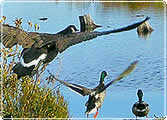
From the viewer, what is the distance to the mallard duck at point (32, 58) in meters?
2.80

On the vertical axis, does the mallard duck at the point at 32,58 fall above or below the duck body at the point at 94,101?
above

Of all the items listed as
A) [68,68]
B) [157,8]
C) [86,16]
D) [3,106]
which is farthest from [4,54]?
[157,8]

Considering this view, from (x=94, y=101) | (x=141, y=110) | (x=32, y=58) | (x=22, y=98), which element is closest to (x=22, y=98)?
(x=22, y=98)

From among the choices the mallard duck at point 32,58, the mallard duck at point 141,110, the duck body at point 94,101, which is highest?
the mallard duck at point 32,58

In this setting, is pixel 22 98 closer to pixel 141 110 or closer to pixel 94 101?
pixel 94 101

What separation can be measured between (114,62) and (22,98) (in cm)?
345

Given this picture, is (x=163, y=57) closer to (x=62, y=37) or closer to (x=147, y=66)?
(x=147, y=66)

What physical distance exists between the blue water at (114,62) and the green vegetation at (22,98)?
1.06 feet

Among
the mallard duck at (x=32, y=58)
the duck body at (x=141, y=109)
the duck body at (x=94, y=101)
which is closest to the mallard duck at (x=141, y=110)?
the duck body at (x=141, y=109)

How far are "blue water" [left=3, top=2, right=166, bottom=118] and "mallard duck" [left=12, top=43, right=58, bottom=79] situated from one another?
0.88 ft

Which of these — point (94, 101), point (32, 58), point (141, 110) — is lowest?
point (141, 110)

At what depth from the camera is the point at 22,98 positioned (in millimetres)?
3219

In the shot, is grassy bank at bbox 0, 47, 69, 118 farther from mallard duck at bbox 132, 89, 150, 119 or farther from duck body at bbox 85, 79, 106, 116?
mallard duck at bbox 132, 89, 150, 119

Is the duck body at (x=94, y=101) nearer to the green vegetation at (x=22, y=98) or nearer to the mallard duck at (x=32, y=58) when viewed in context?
the green vegetation at (x=22, y=98)
